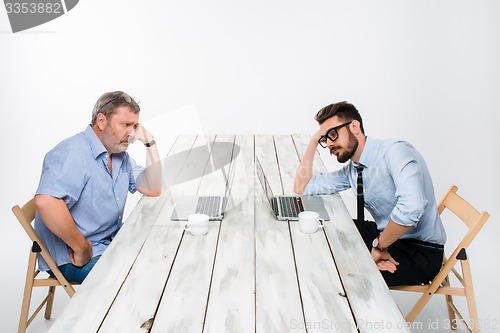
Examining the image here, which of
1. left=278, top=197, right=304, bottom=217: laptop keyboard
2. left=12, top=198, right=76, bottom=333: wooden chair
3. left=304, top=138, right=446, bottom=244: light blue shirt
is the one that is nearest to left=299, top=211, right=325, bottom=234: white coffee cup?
left=278, top=197, right=304, bottom=217: laptop keyboard

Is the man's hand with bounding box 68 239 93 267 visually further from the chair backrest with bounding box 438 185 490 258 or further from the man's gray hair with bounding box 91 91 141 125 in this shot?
the chair backrest with bounding box 438 185 490 258

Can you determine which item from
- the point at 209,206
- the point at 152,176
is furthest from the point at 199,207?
the point at 152,176

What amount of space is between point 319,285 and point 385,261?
0.87 m

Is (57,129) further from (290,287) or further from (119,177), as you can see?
(290,287)

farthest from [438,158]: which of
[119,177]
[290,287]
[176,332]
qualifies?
[176,332]

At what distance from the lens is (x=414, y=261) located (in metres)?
2.64

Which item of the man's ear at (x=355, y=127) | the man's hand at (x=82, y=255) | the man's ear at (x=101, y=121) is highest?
the man's ear at (x=101, y=121)

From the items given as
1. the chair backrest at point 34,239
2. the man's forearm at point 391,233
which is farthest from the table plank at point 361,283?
the chair backrest at point 34,239

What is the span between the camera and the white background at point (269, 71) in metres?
4.73

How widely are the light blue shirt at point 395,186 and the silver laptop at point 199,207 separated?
18.2 inches

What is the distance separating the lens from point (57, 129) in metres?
5.04

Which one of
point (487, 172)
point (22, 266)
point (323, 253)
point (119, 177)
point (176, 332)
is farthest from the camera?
point (487, 172)

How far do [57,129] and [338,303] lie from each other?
3.88 m

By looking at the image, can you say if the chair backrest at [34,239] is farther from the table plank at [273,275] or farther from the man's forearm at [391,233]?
the man's forearm at [391,233]
